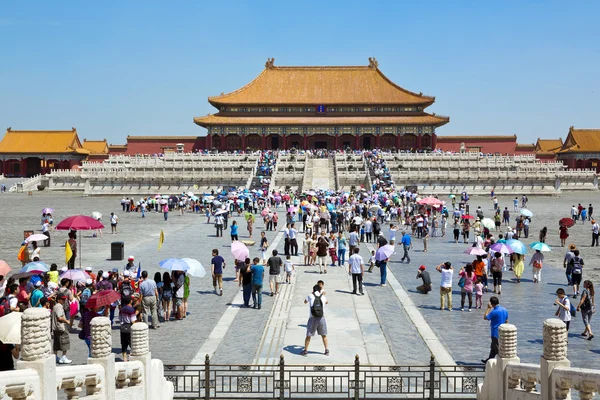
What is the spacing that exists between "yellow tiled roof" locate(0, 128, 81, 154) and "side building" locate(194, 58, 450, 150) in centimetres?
1867

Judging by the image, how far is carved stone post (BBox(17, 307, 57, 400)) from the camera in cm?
754

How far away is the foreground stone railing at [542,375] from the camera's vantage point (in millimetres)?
8391

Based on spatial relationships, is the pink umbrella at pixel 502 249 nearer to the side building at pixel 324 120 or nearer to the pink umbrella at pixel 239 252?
the pink umbrella at pixel 239 252

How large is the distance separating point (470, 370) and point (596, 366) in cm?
256

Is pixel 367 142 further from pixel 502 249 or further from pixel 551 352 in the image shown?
pixel 551 352

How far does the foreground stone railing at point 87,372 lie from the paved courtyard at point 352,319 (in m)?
2.06

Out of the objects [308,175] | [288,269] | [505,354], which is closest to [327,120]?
[308,175]

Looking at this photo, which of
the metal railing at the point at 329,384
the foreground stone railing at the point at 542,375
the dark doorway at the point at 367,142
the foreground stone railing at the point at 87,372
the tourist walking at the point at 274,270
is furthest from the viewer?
the dark doorway at the point at 367,142

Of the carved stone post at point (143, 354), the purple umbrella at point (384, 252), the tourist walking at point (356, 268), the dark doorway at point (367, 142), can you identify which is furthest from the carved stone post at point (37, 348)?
the dark doorway at point (367, 142)

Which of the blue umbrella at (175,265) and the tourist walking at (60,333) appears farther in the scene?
the blue umbrella at (175,265)

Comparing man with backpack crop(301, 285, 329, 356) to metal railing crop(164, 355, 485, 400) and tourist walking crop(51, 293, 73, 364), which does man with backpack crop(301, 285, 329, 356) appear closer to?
metal railing crop(164, 355, 485, 400)

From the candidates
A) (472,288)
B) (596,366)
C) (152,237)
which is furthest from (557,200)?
(596,366)

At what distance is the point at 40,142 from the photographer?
87.1 m

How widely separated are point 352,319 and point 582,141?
77052 mm
